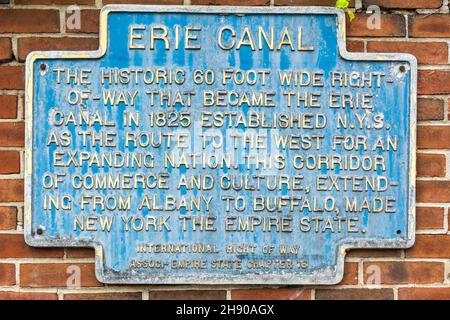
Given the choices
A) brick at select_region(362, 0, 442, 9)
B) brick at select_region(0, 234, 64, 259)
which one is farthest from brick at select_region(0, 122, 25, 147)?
brick at select_region(362, 0, 442, 9)

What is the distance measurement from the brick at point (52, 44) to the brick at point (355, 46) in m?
0.98

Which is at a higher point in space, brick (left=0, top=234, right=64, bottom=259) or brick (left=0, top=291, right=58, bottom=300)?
brick (left=0, top=234, right=64, bottom=259)

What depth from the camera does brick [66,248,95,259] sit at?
3074mm

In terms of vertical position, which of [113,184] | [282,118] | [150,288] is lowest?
[150,288]

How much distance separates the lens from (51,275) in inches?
121

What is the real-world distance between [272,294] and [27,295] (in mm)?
948

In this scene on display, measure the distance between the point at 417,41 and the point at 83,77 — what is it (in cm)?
130

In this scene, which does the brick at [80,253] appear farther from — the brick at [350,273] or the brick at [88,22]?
the brick at [350,273]

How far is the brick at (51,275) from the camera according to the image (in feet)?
10.1

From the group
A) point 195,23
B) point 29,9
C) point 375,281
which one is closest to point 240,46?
point 195,23

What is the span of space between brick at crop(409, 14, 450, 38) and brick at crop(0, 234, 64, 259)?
1615 millimetres

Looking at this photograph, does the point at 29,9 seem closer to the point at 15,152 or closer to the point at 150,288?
the point at 15,152

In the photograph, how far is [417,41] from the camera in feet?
10.2

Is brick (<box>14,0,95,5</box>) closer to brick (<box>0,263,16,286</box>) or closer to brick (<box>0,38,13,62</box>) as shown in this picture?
brick (<box>0,38,13,62</box>)
